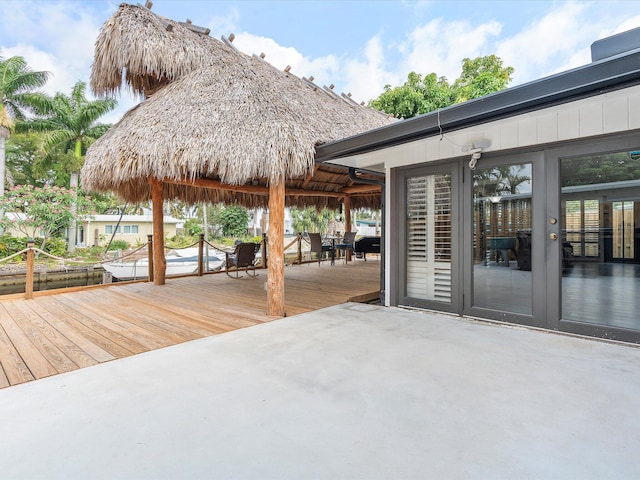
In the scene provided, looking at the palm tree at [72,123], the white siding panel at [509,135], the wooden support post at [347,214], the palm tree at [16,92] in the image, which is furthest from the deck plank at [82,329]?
the palm tree at [72,123]

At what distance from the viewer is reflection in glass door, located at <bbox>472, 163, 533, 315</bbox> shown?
378 centimetres

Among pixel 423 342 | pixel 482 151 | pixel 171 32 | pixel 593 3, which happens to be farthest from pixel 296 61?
pixel 423 342

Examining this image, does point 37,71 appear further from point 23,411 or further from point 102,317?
point 23,411

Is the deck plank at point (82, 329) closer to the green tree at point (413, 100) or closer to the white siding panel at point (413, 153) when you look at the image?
the white siding panel at point (413, 153)

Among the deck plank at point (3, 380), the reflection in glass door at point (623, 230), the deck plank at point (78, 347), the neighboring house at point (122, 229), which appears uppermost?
the neighboring house at point (122, 229)

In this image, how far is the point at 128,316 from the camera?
4266mm

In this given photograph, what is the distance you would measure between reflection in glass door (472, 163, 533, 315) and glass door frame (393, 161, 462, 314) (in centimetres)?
20

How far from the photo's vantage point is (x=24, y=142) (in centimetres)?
1775

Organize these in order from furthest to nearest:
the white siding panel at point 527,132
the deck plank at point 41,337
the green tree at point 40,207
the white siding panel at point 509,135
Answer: the green tree at point 40,207
the white siding panel at point 509,135
the white siding panel at point 527,132
the deck plank at point 41,337

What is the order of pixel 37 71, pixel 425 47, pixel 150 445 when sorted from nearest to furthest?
pixel 150 445
pixel 37 71
pixel 425 47

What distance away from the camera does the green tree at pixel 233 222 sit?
24.7m

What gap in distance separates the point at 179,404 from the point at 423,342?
225 cm

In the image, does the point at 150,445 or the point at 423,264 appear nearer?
the point at 150,445

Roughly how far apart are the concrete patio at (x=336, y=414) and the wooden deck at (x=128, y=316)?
0.37m
